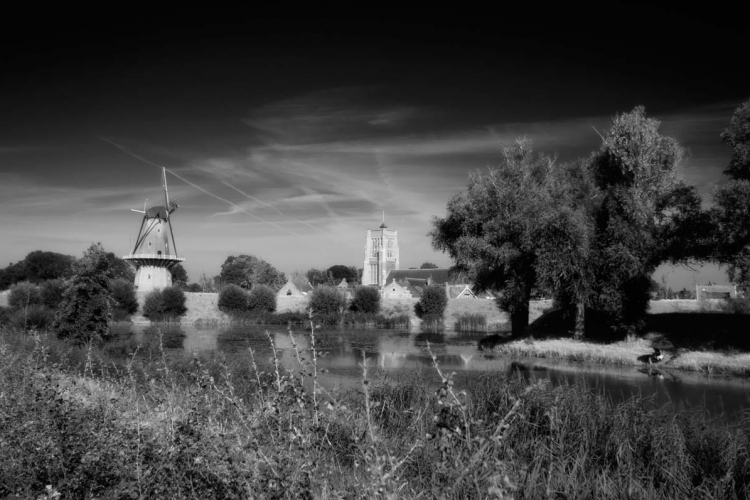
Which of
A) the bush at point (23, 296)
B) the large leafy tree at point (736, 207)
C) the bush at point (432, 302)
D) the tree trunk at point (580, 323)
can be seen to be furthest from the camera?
the bush at point (432, 302)

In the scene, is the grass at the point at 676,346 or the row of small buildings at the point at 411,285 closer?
the grass at the point at 676,346

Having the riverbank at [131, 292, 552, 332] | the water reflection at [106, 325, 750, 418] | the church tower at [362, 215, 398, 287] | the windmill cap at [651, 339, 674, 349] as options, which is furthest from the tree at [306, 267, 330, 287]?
the windmill cap at [651, 339, 674, 349]

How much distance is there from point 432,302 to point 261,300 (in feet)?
53.8

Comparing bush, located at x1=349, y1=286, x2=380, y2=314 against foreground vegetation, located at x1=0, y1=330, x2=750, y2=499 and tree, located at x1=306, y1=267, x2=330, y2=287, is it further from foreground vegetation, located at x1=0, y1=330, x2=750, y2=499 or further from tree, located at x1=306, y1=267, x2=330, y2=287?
tree, located at x1=306, y1=267, x2=330, y2=287

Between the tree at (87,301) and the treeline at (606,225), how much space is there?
17.0 meters

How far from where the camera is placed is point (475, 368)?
19.0 meters

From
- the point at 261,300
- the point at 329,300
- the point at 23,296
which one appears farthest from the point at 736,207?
the point at 23,296

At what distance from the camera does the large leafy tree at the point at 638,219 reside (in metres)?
21.2

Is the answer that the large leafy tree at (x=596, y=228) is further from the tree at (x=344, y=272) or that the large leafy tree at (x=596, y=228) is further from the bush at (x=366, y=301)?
the tree at (x=344, y=272)

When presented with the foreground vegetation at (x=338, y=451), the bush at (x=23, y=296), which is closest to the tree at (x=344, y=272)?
the bush at (x=23, y=296)

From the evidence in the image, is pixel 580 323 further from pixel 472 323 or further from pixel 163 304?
pixel 163 304

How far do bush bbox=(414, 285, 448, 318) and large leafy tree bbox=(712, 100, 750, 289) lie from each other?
26876 mm

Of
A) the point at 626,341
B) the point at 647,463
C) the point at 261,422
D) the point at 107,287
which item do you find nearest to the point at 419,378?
the point at 647,463

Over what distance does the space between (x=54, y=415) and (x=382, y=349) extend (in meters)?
22.7
